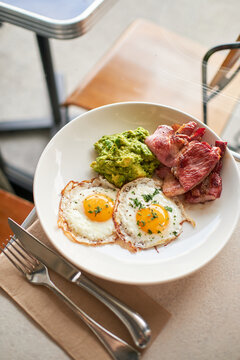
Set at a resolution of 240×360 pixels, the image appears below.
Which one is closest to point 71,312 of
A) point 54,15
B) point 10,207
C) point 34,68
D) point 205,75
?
point 10,207

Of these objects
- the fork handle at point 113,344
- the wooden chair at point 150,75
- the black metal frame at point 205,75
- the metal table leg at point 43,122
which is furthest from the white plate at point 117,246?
the metal table leg at point 43,122

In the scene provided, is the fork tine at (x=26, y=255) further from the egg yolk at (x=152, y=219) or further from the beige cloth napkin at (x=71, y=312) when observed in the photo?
the egg yolk at (x=152, y=219)

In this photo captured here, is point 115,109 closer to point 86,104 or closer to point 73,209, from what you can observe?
point 73,209

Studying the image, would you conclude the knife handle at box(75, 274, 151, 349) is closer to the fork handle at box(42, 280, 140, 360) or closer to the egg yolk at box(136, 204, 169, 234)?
the fork handle at box(42, 280, 140, 360)

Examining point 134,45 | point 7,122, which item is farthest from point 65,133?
point 7,122

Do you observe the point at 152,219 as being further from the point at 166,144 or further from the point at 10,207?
the point at 10,207
